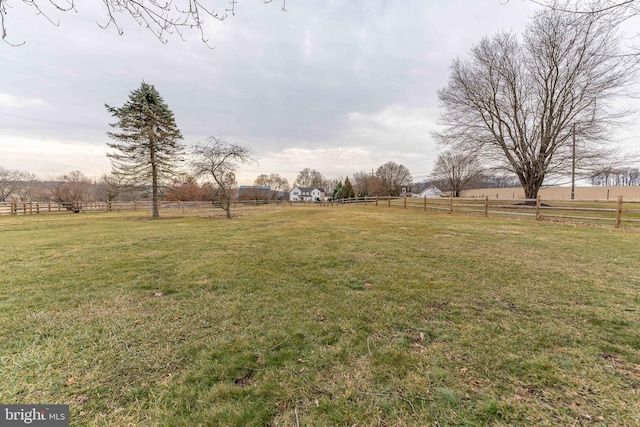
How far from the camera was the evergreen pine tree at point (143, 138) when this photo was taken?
636 inches

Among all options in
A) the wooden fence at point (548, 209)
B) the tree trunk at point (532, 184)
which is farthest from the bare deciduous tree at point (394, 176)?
the tree trunk at point (532, 184)

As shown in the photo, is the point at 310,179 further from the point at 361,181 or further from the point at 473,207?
the point at 473,207

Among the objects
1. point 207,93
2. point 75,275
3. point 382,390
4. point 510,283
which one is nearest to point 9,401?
point 382,390

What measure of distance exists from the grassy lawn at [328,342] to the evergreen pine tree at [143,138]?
14725 millimetres

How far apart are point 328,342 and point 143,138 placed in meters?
19.8

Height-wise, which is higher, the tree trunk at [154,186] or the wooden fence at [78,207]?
the tree trunk at [154,186]

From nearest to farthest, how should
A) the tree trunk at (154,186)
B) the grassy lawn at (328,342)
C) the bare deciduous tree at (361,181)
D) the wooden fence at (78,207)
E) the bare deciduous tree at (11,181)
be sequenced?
the grassy lawn at (328,342), the tree trunk at (154,186), the wooden fence at (78,207), the bare deciduous tree at (11,181), the bare deciduous tree at (361,181)

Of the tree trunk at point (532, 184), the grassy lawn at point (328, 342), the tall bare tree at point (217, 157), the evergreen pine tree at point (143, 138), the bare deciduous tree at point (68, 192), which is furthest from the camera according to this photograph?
the bare deciduous tree at point (68, 192)

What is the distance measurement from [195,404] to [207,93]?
43.5ft

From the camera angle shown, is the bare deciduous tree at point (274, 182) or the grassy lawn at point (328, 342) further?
the bare deciduous tree at point (274, 182)

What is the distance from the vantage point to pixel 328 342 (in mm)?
2094

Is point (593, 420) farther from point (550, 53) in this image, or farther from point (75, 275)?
point (550, 53)

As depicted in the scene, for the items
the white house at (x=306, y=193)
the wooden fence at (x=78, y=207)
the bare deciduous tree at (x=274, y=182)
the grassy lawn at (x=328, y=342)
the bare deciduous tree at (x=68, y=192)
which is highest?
the bare deciduous tree at (x=274, y=182)

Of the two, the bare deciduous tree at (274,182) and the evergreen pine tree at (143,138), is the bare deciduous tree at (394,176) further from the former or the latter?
the evergreen pine tree at (143,138)
